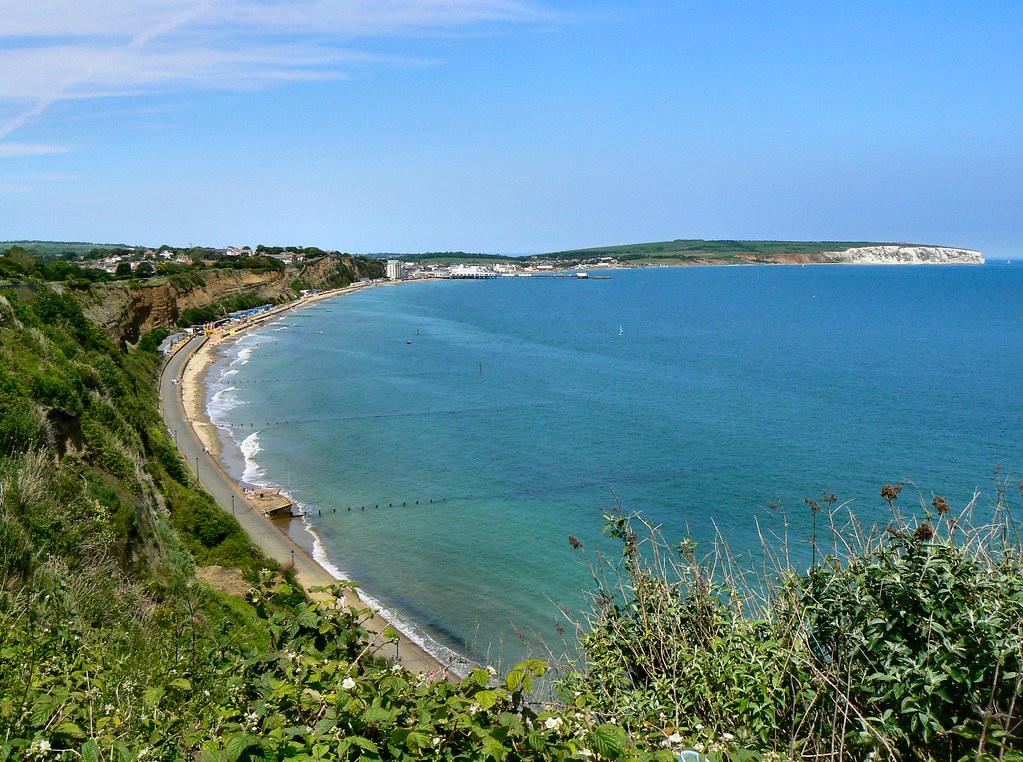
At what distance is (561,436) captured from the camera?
40031mm

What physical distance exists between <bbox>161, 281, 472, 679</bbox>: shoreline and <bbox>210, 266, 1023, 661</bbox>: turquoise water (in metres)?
0.86

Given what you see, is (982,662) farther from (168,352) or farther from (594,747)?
(168,352)

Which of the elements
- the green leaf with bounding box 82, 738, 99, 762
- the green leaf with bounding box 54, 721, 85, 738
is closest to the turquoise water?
the green leaf with bounding box 54, 721, 85, 738

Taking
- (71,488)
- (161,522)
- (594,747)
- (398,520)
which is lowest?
(398,520)

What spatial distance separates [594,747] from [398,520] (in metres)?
26.0

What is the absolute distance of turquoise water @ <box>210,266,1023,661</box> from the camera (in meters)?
25.2

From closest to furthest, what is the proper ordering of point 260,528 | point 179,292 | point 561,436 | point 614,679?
point 614,679 → point 260,528 → point 561,436 → point 179,292

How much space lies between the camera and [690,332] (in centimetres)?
8694

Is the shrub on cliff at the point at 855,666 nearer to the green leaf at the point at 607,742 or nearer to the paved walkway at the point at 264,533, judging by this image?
the green leaf at the point at 607,742

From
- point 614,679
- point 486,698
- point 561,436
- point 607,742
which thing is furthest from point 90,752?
point 561,436

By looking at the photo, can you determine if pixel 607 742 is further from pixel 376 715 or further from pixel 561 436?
pixel 561 436

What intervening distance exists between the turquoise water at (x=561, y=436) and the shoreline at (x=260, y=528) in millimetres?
862

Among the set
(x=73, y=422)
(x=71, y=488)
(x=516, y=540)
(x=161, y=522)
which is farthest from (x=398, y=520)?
(x=71, y=488)

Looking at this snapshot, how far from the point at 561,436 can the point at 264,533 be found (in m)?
17.5
